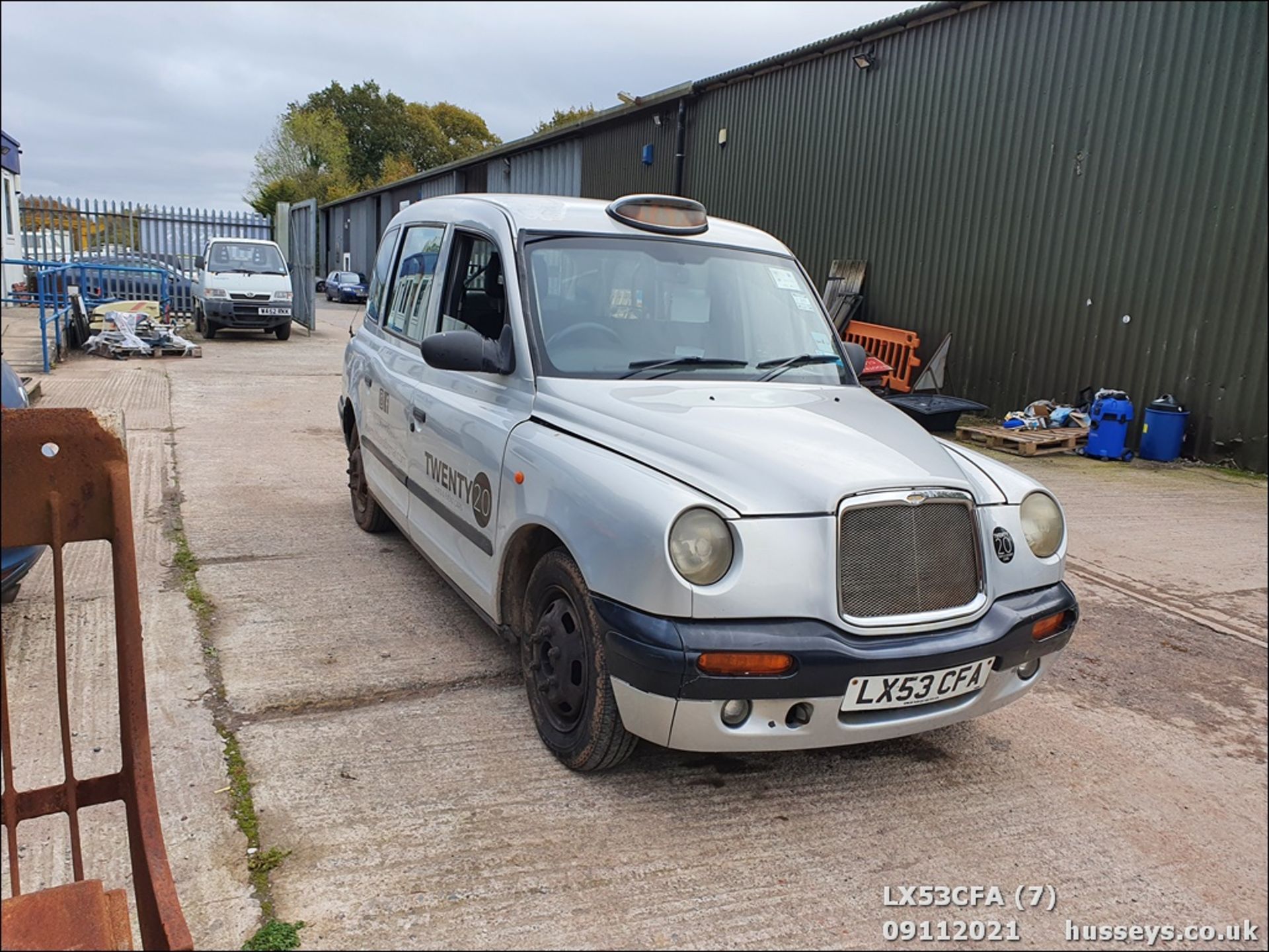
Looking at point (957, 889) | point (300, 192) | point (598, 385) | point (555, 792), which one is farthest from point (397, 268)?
point (300, 192)

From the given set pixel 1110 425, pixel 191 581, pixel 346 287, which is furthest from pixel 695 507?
pixel 346 287

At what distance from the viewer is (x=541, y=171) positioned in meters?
20.0

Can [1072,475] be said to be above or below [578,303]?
below

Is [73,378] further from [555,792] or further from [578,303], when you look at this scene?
[555,792]

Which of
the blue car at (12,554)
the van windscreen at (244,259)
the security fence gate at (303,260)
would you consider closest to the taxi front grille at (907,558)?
the blue car at (12,554)

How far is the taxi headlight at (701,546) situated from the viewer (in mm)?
2598

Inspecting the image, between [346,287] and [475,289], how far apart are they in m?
31.6

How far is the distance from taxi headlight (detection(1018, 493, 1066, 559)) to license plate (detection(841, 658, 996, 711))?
1.54 ft

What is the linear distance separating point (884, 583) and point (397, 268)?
11.8ft

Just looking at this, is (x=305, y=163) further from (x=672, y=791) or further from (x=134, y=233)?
(x=672, y=791)

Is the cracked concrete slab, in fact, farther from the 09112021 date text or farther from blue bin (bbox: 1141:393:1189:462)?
blue bin (bbox: 1141:393:1189:462)

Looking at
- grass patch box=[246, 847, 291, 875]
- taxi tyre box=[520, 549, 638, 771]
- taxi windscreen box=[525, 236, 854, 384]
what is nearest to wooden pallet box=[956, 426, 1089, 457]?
taxi windscreen box=[525, 236, 854, 384]

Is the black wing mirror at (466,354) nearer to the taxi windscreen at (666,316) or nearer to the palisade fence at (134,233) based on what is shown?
the taxi windscreen at (666,316)

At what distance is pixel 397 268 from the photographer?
5.29m
